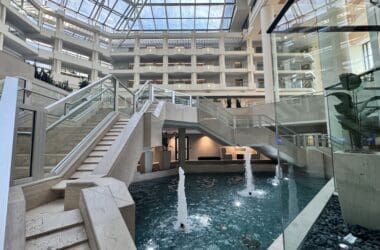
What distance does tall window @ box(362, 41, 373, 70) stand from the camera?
351 cm

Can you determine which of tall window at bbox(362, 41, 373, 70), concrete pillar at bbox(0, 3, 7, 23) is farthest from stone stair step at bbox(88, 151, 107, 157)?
concrete pillar at bbox(0, 3, 7, 23)

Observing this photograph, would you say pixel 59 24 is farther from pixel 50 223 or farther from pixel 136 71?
pixel 50 223

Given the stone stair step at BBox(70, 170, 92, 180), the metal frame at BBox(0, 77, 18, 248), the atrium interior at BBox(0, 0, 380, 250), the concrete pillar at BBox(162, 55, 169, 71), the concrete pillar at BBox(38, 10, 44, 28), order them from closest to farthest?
1. the metal frame at BBox(0, 77, 18, 248)
2. the atrium interior at BBox(0, 0, 380, 250)
3. the stone stair step at BBox(70, 170, 92, 180)
4. the concrete pillar at BBox(38, 10, 44, 28)
5. the concrete pillar at BBox(162, 55, 169, 71)

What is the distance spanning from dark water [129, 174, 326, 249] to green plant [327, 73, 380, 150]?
1239mm

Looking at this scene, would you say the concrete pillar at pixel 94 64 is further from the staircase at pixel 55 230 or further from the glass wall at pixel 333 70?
the staircase at pixel 55 230

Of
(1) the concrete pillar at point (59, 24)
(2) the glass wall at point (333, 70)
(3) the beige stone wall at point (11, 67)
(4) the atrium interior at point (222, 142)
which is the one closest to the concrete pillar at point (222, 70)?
(4) the atrium interior at point (222, 142)

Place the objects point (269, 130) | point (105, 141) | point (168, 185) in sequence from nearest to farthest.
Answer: point (105, 141) → point (168, 185) → point (269, 130)

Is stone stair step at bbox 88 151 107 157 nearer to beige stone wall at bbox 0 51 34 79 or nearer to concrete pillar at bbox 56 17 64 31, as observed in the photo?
beige stone wall at bbox 0 51 34 79

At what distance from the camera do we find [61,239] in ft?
6.01

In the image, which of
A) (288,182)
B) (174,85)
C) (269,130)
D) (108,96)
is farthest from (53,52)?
(288,182)

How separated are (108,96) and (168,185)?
17.5 ft

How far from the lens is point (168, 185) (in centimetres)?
976

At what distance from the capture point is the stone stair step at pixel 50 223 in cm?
184

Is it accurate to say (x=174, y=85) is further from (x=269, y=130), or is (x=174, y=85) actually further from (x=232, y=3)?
(x=269, y=130)
